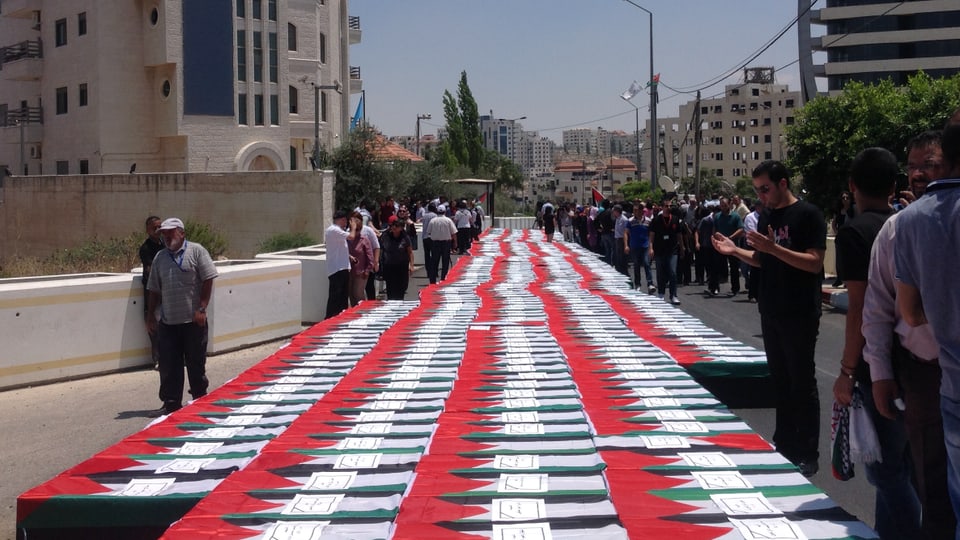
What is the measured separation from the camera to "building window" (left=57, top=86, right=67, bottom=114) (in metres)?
56.4

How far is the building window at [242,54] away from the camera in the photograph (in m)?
53.5

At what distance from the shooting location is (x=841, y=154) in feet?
83.9

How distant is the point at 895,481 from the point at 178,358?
6.81 meters

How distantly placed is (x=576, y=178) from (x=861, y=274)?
181m

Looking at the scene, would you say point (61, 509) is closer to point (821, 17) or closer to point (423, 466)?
point (423, 466)

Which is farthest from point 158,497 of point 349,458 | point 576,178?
point 576,178

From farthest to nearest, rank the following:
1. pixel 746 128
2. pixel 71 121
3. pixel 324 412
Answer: pixel 746 128
pixel 71 121
pixel 324 412

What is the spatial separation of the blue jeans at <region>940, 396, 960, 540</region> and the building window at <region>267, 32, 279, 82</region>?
176 ft

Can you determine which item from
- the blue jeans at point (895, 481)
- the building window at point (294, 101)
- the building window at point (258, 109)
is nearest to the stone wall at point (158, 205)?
the building window at point (258, 109)

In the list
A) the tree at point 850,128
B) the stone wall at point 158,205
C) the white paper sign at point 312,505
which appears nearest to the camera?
the white paper sign at point 312,505

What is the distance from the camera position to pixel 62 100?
186 feet

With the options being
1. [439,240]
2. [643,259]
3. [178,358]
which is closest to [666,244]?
[643,259]

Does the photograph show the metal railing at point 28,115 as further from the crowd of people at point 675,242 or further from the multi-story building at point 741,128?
the multi-story building at point 741,128

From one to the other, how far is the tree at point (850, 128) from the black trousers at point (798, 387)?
19.6m
